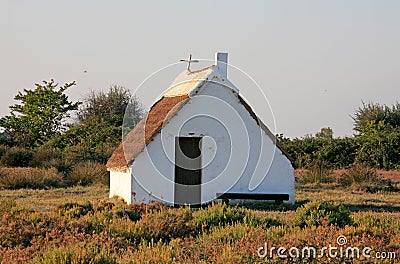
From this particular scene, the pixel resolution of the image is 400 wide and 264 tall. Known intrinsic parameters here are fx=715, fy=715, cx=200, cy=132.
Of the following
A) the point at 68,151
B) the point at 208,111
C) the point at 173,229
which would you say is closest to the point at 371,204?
the point at 208,111

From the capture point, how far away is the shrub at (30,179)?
2546cm

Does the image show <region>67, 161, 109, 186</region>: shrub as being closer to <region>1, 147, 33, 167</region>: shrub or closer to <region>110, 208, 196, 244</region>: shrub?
<region>1, 147, 33, 167</region>: shrub

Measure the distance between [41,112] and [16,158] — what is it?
1615 cm

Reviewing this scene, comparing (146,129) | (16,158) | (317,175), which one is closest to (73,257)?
(146,129)

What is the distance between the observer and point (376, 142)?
31797mm

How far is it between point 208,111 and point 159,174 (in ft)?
7.49

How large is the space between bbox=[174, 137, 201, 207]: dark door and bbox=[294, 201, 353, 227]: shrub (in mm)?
6075

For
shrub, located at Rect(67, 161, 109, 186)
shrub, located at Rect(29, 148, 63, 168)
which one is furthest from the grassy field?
shrub, located at Rect(29, 148, 63, 168)

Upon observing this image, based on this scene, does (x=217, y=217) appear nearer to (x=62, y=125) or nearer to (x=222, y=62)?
(x=222, y=62)

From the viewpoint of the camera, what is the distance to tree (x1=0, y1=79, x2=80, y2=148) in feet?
150

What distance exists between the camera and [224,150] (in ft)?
66.9

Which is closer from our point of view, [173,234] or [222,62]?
[173,234]

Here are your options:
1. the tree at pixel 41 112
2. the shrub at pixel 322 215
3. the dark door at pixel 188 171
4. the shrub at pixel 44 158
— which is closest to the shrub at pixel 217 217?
the shrub at pixel 322 215

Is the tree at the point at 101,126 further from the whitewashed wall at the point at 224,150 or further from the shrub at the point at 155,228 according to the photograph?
the shrub at the point at 155,228
